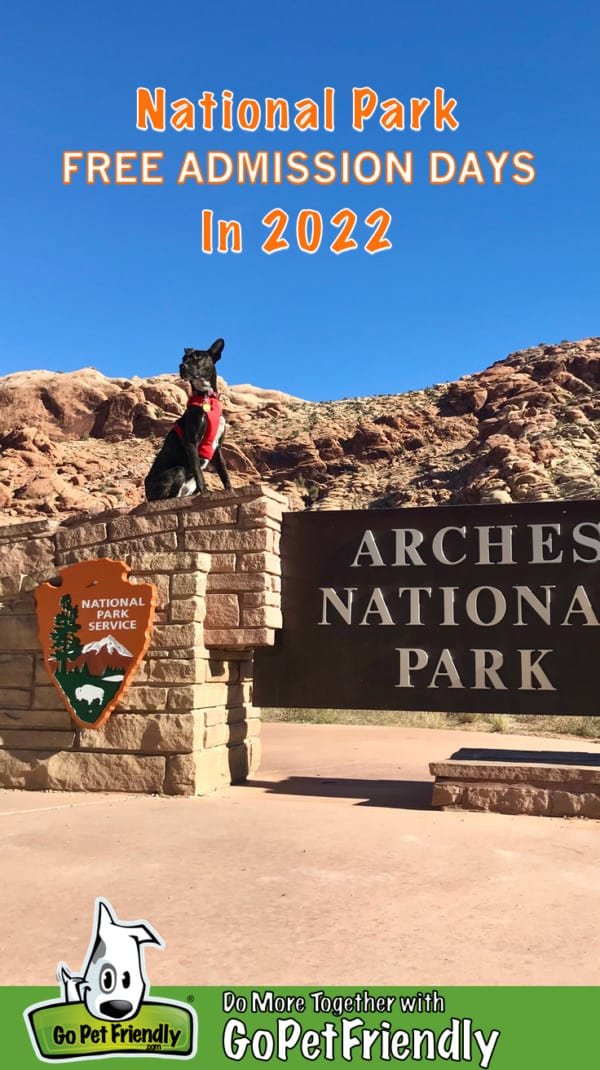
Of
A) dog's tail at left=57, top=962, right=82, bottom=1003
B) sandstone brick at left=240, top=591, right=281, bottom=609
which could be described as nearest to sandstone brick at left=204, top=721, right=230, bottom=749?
sandstone brick at left=240, top=591, right=281, bottom=609

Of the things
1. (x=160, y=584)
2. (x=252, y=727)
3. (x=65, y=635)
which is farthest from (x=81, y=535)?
(x=252, y=727)

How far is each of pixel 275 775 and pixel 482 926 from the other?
5.50 metres

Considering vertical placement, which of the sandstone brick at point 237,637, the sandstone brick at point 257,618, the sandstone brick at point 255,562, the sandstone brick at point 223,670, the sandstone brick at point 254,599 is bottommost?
the sandstone brick at point 223,670

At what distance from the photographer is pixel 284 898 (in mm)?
4496

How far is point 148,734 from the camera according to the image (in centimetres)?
772

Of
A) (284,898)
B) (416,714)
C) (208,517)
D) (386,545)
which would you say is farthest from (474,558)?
(416,714)

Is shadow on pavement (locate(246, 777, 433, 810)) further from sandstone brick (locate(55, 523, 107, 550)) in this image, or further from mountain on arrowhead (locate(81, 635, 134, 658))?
sandstone brick (locate(55, 523, 107, 550))

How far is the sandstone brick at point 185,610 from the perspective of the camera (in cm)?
788

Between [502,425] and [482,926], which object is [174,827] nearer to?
[482,926]

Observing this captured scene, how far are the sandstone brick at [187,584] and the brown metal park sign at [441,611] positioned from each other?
3.10 ft

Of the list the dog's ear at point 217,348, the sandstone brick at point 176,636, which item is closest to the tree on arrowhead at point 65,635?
the sandstone brick at point 176,636

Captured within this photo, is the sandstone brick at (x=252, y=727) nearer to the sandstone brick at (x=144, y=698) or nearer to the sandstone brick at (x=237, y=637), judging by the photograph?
the sandstone brick at (x=237, y=637)

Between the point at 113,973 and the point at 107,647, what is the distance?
5.25 meters

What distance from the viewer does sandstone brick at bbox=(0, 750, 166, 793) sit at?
25.2 feet
